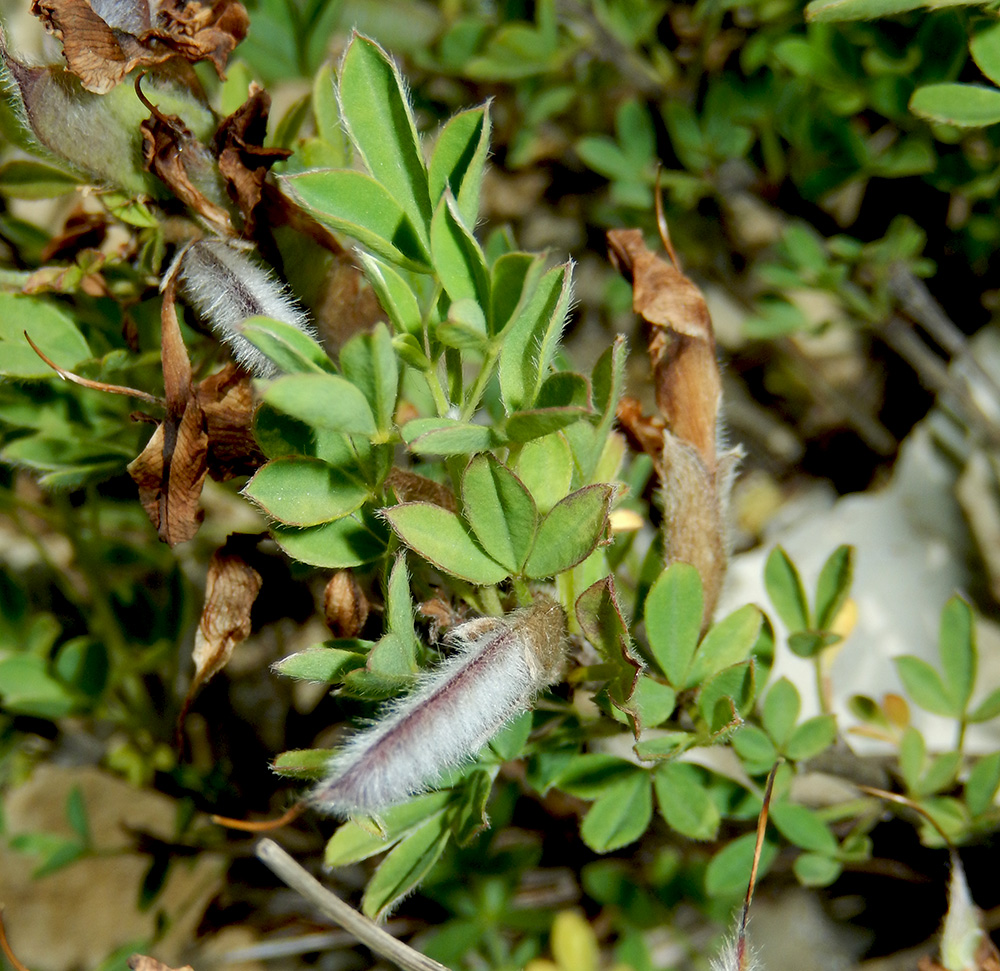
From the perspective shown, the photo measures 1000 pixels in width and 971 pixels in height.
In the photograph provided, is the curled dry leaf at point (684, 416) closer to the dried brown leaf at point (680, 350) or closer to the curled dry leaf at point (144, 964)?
the dried brown leaf at point (680, 350)

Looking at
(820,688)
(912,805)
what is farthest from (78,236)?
(912,805)

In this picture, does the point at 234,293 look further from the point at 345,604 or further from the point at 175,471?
the point at 345,604

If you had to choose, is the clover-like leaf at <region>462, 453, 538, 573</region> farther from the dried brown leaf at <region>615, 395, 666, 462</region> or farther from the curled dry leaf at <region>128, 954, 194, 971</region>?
the curled dry leaf at <region>128, 954, 194, 971</region>

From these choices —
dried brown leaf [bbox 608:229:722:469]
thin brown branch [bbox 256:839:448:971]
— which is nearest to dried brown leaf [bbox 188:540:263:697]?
thin brown branch [bbox 256:839:448:971]

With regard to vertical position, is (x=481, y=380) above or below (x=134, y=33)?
below

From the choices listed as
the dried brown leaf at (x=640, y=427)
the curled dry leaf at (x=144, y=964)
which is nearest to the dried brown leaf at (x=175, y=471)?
the curled dry leaf at (x=144, y=964)
